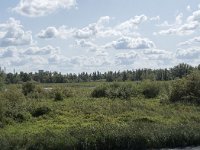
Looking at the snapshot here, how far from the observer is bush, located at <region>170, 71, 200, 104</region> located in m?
53.1

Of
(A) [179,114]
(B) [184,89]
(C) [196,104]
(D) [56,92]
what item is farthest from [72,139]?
(D) [56,92]

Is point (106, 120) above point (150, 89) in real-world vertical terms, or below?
below

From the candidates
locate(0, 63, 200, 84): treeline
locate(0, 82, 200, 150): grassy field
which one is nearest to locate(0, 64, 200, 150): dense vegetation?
locate(0, 82, 200, 150): grassy field

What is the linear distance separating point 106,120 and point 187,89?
1928 centimetres

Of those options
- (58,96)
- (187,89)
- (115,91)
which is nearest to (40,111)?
(58,96)

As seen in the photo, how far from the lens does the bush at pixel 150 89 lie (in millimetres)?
65750

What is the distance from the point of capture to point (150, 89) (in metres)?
66.2

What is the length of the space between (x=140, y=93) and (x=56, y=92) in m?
12.9

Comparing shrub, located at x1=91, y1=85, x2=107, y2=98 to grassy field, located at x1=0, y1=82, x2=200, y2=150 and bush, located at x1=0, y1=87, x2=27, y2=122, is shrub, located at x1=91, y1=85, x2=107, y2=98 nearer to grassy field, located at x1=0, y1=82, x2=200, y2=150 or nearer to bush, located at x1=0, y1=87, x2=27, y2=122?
grassy field, located at x1=0, y1=82, x2=200, y2=150

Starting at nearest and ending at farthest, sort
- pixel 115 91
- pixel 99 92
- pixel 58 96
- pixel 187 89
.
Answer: pixel 187 89 → pixel 58 96 → pixel 115 91 → pixel 99 92

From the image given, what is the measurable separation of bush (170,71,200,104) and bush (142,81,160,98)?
1013 centimetres

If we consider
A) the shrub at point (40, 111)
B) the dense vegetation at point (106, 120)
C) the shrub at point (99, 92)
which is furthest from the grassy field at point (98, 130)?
the shrub at point (99, 92)

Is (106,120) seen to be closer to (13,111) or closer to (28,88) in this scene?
(13,111)

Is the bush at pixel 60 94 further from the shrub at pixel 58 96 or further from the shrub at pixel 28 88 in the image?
the shrub at pixel 28 88
